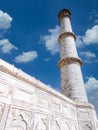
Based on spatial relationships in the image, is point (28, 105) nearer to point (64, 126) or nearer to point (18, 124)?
point (18, 124)

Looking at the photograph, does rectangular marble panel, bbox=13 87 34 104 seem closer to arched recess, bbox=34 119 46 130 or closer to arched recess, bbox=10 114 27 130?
Answer: arched recess, bbox=10 114 27 130

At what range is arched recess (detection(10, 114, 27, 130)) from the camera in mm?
4246

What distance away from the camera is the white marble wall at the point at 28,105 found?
4312mm

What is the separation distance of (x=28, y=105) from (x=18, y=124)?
0.89 metres

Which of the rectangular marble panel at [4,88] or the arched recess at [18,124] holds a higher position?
the rectangular marble panel at [4,88]

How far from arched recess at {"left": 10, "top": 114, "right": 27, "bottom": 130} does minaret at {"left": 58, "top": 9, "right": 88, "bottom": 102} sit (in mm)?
6522

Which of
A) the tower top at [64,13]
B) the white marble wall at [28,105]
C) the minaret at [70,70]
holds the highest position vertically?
the tower top at [64,13]

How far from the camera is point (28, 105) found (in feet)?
17.1

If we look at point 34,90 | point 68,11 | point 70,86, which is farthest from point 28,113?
point 68,11

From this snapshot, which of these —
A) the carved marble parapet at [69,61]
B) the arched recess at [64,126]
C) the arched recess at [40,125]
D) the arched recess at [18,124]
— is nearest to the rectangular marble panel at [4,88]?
the arched recess at [18,124]

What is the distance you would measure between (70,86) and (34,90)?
226 inches

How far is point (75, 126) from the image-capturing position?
8.68 meters

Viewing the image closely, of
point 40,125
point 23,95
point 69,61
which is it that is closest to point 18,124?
point 23,95

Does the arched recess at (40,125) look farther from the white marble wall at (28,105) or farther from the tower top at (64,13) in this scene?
the tower top at (64,13)
